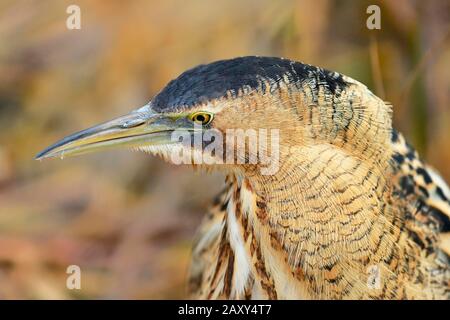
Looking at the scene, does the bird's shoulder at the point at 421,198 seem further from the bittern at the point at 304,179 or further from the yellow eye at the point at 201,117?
the yellow eye at the point at 201,117

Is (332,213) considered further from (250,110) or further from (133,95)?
(133,95)

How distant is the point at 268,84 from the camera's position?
135 centimetres

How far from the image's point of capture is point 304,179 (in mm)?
1381

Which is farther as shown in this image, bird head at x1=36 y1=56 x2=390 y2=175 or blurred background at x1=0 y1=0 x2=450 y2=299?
blurred background at x1=0 y1=0 x2=450 y2=299

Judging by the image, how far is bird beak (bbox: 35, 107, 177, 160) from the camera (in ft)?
4.62

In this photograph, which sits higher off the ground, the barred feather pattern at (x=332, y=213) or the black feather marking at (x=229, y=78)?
the black feather marking at (x=229, y=78)

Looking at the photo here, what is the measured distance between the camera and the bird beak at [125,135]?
4.62ft

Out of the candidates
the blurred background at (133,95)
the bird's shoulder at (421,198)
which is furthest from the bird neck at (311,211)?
the blurred background at (133,95)

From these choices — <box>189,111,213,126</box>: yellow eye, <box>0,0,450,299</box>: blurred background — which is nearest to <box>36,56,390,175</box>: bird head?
<box>189,111,213,126</box>: yellow eye

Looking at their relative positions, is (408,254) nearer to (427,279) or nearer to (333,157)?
(427,279)

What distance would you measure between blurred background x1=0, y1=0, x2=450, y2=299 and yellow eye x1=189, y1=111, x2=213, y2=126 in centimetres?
114

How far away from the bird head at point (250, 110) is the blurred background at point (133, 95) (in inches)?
42.2

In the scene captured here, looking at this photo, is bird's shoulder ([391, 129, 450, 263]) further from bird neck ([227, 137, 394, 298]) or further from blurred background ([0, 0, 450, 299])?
blurred background ([0, 0, 450, 299])

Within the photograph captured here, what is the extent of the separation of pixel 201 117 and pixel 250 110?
0.08 metres
